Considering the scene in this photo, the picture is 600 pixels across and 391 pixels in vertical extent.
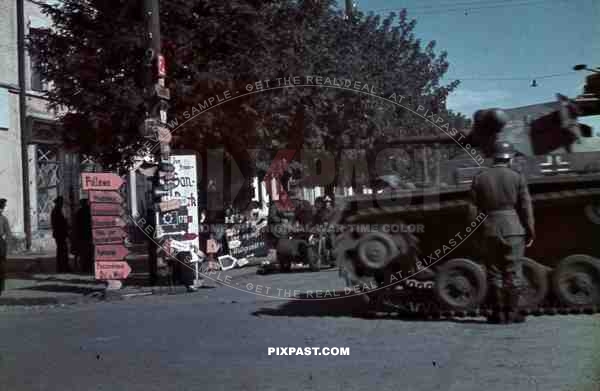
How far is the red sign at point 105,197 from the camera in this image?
12348mm

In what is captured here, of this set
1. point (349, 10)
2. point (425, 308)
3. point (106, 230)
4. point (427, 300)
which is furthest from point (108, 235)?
point (349, 10)

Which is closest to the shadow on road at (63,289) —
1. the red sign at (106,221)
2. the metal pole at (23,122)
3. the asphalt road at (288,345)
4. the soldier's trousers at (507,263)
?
the red sign at (106,221)

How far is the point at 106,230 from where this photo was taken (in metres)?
12.4

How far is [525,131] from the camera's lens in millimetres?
9625

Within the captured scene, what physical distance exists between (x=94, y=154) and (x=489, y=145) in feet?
28.6

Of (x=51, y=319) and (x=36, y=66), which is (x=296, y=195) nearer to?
(x=36, y=66)

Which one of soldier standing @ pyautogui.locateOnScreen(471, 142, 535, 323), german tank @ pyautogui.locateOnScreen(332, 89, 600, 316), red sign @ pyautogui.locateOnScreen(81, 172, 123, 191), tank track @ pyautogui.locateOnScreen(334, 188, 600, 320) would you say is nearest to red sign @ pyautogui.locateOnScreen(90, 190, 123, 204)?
red sign @ pyautogui.locateOnScreen(81, 172, 123, 191)

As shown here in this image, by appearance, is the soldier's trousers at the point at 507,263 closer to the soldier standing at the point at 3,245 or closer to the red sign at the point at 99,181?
the red sign at the point at 99,181

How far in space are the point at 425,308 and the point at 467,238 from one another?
1094 mm

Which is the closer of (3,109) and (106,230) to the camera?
(106,230)

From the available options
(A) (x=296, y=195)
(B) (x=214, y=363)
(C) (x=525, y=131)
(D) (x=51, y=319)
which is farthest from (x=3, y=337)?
(A) (x=296, y=195)

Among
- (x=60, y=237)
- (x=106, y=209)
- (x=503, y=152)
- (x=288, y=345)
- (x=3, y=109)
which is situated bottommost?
(x=288, y=345)

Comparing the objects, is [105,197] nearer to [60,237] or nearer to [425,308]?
[60,237]

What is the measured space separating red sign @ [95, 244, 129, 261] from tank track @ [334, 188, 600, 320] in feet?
16.5
